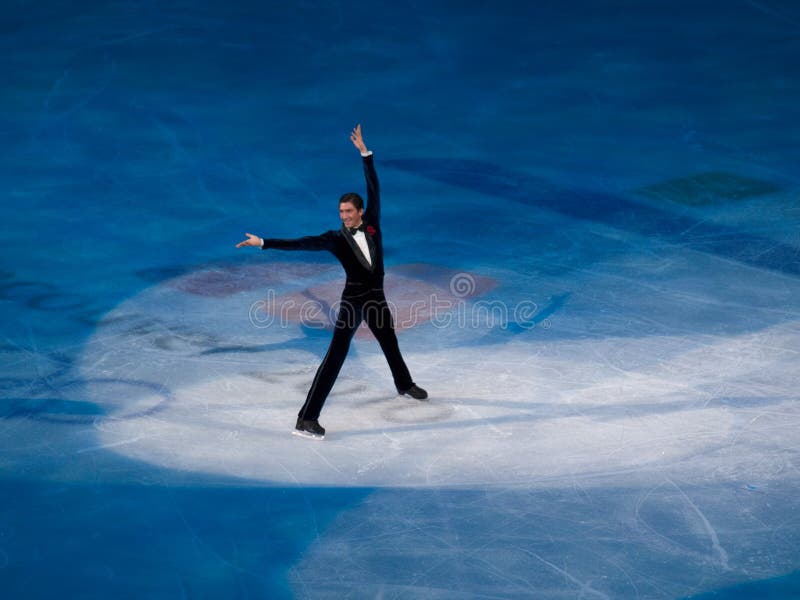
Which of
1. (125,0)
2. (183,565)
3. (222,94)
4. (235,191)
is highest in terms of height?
(125,0)

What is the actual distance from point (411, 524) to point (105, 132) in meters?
9.82

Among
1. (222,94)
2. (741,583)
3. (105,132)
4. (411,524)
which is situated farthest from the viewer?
(222,94)

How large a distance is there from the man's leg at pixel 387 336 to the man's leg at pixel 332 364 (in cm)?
11

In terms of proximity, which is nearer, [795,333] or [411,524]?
[411,524]

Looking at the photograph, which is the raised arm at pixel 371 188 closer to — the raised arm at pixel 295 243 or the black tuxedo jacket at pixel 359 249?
the black tuxedo jacket at pixel 359 249

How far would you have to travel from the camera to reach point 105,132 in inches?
594

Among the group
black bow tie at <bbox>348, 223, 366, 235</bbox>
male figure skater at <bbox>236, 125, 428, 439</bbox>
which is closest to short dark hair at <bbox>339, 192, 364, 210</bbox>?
male figure skater at <bbox>236, 125, 428, 439</bbox>

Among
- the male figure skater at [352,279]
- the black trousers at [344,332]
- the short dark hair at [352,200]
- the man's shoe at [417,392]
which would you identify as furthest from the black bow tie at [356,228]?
the man's shoe at [417,392]

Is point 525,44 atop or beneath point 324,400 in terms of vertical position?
atop

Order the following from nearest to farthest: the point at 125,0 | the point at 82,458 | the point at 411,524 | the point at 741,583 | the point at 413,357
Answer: the point at 741,583, the point at 411,524, the point at 82,458, the point at 413,357, the point at 125,0

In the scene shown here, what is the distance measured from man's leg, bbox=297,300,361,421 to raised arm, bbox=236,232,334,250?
0.55 m

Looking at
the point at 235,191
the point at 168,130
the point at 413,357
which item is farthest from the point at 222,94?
the point at 413,357

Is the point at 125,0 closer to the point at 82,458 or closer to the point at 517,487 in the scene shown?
the point at 82,458

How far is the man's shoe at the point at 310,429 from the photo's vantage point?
8.16m
